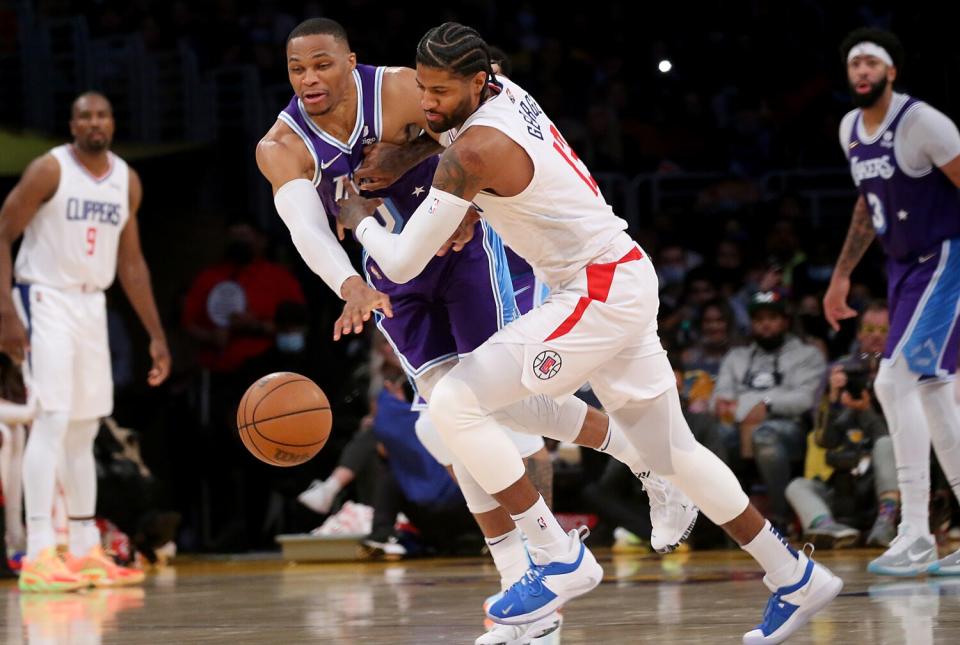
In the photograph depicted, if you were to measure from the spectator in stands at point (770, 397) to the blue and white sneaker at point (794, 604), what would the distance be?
4.61m

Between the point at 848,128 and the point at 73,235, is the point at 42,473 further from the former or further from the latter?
the point at 848,128

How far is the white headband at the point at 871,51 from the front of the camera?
7.09 meters

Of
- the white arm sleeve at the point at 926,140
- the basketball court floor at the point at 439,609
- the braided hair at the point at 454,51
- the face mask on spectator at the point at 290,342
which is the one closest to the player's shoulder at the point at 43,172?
the basketball court floor at the point at 439,609

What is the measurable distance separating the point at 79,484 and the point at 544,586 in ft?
13.2

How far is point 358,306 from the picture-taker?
4.63m

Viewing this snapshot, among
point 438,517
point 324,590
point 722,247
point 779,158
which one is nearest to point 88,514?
point 324,590

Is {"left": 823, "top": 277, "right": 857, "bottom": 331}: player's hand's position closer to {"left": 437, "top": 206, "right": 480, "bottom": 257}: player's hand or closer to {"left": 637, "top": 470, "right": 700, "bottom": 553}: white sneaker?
{"left": 637, "top": 470, "right": 700, "bottom": 553}: white sneaker

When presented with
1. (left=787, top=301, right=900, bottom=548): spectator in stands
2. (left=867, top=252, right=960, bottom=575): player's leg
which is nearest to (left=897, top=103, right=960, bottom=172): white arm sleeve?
(left=867, top=252, right=960, bottom=575): player's leg

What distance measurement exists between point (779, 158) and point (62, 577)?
7661 mm

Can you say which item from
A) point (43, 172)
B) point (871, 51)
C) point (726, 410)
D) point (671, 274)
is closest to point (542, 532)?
point (871, 51)

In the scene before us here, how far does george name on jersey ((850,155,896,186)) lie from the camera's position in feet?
22.8

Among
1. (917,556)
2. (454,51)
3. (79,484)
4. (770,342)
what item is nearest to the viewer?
(454,51)

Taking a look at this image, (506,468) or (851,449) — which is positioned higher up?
(506,468)

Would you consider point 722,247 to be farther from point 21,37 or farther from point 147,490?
point 21,37
